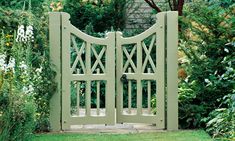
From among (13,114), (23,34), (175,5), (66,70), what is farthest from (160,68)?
(175,5)

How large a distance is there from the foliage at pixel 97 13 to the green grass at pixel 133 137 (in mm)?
4581

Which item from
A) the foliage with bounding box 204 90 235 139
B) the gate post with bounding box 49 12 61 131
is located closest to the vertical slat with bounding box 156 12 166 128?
the foliage with bounding box 204 90 235 139

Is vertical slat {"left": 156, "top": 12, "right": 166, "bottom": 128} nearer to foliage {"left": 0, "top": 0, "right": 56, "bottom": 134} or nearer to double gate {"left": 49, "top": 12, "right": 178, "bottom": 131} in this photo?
double gate {"left": 49, "top": 12, "right": 178, "bottom": 131}

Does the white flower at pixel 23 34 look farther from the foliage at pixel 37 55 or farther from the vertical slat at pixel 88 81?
the vertical slat at pixel 88 81

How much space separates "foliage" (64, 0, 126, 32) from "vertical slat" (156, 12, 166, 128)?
3.91m

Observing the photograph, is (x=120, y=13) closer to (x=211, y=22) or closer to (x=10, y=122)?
(x=211, y=22)

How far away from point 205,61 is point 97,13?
411 centimetres

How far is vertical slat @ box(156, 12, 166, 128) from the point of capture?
7730 mm

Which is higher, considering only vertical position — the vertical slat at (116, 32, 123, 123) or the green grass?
the vertical slat at (116, 32, 123, 123)

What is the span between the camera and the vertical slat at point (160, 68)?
7730mm

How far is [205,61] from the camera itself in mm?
7992

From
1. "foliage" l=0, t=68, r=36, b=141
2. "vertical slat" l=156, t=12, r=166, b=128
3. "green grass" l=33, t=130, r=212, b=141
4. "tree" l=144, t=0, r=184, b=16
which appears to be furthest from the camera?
"tree" l=144, t=0, r=184, b=16

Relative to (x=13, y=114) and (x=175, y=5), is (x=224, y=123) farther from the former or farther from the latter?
(x=175, y=5)

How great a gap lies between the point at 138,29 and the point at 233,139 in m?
6.11
